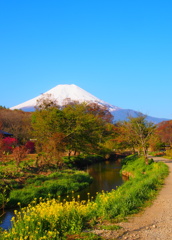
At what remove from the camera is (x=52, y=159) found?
23.8 meters

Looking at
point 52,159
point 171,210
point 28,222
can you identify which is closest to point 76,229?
point 28,222

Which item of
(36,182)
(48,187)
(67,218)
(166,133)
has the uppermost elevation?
(166,133)

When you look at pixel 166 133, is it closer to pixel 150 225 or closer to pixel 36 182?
pixel 36 182

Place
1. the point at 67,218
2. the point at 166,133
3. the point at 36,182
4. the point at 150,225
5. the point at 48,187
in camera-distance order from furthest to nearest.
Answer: the point at 166,133 < the point at 36,182 < the point at 48,187 < the point at 150,225 < the point at 67,218

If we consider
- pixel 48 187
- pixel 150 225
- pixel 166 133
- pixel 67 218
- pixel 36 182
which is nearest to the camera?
pixel 67 218

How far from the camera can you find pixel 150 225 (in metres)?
7.53

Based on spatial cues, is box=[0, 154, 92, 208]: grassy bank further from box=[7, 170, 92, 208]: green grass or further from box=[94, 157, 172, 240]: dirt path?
box=[94, 157, 172, 240]: dirt path

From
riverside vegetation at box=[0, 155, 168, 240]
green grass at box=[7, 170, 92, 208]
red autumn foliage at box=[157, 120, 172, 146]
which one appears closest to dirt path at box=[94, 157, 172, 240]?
riverside vegetation at box=[0, 155, 168, 240]

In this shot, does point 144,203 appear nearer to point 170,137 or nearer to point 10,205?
point 10,205

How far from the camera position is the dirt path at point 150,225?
6.57m

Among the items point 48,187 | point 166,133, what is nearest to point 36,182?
point 48,187

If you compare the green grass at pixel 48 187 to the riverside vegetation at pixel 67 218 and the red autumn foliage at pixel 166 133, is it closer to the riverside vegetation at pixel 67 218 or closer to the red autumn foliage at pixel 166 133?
the riverside vegetation at pixel 67 218

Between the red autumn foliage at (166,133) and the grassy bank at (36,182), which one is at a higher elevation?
the red autumn foliage at (166,133)

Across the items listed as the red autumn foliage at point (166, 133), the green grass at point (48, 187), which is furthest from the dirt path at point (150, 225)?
the red autumn foliage at point (166, 133)
